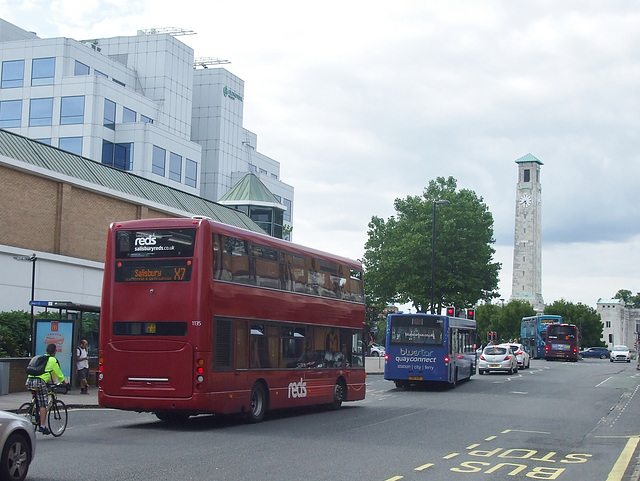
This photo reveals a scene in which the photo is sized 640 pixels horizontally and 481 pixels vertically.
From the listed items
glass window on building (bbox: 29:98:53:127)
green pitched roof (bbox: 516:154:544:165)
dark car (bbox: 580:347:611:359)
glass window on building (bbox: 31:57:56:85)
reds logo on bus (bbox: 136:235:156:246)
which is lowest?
dark car (bbox: 580:347:611:359)

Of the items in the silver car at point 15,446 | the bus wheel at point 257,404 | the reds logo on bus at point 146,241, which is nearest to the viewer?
the silver car at point 15,446

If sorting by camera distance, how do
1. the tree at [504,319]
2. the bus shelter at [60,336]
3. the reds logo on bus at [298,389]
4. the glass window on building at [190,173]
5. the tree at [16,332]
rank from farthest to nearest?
the tree at [504,319] → the glass window on building at [190,173] → the tree at [16,332] → the bus shelter at [60,336] → the reds logo on bus at [298,389]

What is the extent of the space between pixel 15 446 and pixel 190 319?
250 inches

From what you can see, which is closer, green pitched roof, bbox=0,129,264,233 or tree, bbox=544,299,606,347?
green pitched roof, bbox=0,129,264,233

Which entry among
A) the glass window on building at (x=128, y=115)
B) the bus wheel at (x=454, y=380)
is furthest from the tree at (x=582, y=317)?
the bus wheel at (x=454, y=380)

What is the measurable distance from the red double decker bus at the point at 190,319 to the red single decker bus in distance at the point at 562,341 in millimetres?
55386

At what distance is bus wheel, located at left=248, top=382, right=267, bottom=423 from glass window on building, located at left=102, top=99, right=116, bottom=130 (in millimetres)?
46893

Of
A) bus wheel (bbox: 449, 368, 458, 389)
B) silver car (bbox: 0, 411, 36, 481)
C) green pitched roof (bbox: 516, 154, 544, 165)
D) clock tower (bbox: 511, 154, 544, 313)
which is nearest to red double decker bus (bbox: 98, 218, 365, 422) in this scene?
silver car (bbox: 0, 411, 36, 481)

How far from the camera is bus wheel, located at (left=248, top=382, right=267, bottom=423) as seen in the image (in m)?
18.2

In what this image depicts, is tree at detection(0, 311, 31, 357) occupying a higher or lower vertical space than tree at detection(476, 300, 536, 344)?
lower

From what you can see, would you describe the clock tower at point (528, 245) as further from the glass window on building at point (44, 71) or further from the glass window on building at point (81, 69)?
the glass window on building at point (44, 71)

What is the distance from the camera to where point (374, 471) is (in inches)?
453

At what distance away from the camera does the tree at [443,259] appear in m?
58.1

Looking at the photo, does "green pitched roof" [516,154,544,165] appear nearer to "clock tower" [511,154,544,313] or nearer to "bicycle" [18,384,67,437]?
"clock tower" [511,154,544,313]
